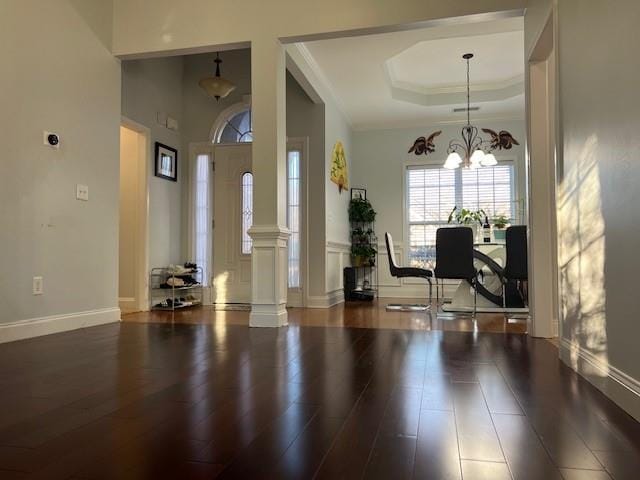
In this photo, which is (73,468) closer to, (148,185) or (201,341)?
(201,341)

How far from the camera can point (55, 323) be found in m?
3.63

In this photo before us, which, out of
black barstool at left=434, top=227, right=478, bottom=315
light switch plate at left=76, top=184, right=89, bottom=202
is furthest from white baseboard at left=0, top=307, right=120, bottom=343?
black barstool at left=434, top=227, right=478, bottom=315

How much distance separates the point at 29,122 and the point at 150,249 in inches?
87.0

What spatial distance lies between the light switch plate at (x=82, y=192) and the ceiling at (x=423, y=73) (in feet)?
8.30

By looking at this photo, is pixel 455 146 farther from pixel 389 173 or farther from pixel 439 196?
pixel 389 173

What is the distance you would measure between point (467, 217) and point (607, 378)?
222 inches

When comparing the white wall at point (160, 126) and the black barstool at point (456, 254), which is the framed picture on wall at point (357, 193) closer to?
the white wall at point (160, 126)

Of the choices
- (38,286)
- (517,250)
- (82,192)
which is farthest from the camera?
(517,250)

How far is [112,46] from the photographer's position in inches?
172

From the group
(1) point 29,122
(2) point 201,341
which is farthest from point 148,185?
(2) point 201,341

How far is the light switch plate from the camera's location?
392 centimetres

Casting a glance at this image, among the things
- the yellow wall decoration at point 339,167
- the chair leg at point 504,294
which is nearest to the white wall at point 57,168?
the yellow wall decoration at point 339,167

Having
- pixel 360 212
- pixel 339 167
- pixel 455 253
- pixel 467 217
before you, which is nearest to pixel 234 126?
pixel 339 167

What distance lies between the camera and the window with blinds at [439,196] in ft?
24.1
